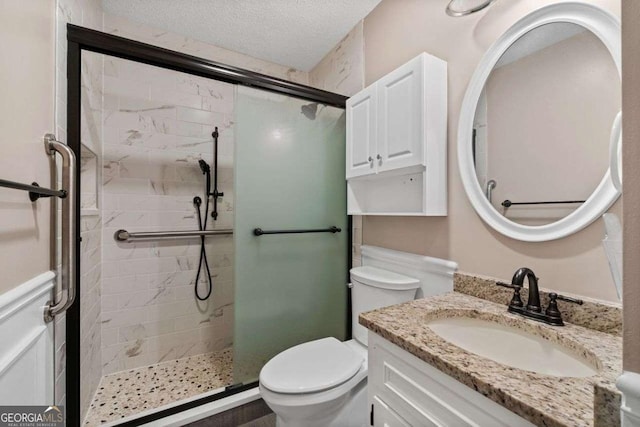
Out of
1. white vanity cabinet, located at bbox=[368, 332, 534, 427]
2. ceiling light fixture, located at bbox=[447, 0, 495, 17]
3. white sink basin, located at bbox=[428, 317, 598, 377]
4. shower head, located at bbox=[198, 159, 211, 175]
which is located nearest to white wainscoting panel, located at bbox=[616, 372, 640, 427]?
white vanity cabinet, located at bbox=[368, 332, 534, 427]

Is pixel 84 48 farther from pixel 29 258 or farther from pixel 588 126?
pixel 588 126

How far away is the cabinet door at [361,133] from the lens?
157 centimetres

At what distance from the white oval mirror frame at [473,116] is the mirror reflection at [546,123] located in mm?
21

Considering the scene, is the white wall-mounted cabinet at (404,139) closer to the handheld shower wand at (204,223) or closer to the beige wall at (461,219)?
the beige wall at (461,219)

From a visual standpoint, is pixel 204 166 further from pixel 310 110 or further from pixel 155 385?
pixel 155 385

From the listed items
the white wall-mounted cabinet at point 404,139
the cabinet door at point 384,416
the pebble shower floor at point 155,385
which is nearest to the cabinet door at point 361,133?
the white wall-mounted cabinet at point 404,139

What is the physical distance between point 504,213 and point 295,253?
3.87 feet

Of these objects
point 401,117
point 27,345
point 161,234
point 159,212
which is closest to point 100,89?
point 159,212

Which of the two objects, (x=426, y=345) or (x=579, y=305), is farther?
(x=579, y=305)

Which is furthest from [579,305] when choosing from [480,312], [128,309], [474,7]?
[128,309]

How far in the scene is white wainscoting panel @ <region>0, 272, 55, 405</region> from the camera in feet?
2.23

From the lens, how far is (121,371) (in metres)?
1.97

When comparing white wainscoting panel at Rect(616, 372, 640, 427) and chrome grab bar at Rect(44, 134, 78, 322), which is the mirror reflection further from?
chrome grab bar at Rect(44, 134, 78, 322)

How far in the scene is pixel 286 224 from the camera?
5.74 ft
